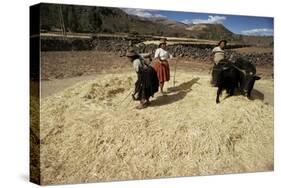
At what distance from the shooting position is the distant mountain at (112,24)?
7.82 m

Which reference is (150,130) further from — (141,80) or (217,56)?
(217,56)

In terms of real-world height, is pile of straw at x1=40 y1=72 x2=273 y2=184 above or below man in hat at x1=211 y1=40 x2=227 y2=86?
below

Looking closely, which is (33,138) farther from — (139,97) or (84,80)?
(139,97)

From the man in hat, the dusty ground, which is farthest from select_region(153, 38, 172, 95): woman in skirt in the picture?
the man in hat

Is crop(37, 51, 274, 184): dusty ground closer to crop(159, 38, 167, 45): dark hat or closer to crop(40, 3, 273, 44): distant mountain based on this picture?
crop(159, 38, 167, 45): dark hat

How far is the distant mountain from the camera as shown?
25.6ft

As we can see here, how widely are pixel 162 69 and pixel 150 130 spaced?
107 cm

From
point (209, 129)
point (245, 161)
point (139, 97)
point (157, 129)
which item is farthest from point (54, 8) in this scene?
point (245, 161)

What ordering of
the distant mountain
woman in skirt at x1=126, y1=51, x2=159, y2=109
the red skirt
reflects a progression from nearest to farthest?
the distant mountain < woman in skirt at x1=126, y1=51, x2=159, y2=109 < the red skirt

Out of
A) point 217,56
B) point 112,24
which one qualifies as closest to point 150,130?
→ point 112,24

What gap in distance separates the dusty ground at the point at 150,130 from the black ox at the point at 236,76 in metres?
0.15

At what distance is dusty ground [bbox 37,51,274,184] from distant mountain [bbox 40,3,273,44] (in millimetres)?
577

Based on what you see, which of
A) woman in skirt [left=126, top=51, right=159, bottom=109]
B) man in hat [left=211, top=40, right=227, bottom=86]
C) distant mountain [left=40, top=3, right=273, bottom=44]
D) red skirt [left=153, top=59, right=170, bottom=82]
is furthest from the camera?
man in hat [left=211, top=40, right=227, bottom=86]

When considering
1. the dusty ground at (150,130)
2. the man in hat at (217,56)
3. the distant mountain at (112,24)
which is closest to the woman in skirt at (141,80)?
the dusty ground at (150,130)
